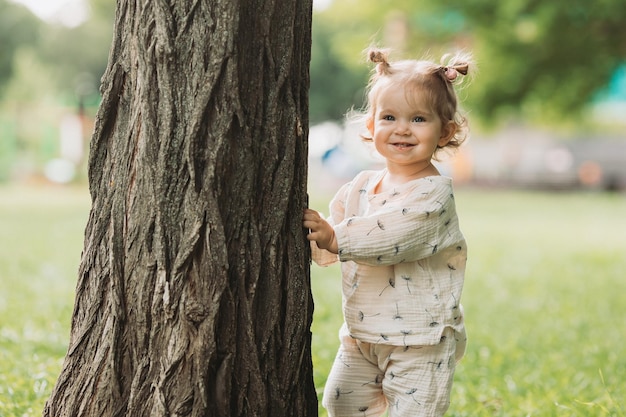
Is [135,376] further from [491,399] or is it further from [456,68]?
[491,399]

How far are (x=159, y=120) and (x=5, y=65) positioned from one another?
39.0 metres

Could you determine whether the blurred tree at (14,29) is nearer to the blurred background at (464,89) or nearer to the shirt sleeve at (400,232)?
the blurred background at (464,89)

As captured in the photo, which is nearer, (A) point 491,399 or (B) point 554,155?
(A) point 491,399

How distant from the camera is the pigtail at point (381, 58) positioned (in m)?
2.98

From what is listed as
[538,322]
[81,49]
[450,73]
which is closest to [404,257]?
[450,73]

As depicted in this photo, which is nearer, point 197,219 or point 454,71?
point 197,219

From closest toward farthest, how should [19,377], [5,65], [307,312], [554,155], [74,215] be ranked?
1. [307,312]
2. [19,377]
3. [74,215]
4. [554,155]
5. [5,65]

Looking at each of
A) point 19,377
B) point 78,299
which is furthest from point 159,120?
point 19,377

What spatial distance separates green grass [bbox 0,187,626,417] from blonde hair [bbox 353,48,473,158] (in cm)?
149

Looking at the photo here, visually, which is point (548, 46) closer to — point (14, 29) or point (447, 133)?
point (447, 133)

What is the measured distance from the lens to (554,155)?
103 feet

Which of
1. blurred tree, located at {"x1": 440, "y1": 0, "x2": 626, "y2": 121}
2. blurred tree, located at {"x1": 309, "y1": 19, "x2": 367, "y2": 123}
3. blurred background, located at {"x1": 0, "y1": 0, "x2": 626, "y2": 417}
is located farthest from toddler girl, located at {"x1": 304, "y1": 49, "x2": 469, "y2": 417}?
blurred tree, located at {"x1": 309, "y1": 19, "x2": 367, "y2": 123}

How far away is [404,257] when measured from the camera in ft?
9.41

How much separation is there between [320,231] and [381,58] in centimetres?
69
